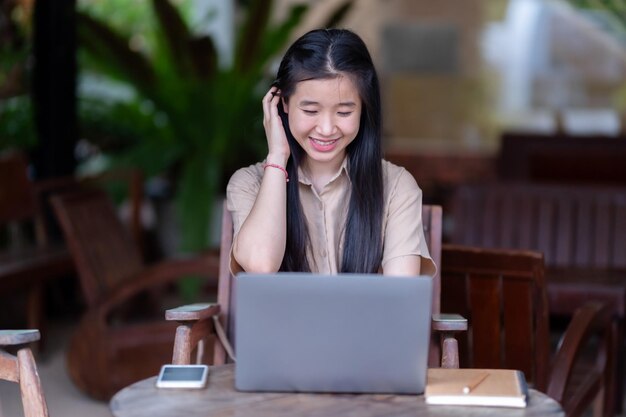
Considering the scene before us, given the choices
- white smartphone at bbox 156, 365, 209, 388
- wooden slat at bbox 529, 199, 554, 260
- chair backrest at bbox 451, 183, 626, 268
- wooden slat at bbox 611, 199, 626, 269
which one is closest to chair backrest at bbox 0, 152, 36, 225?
chair backrest at bbox 451, 183, 626, 268

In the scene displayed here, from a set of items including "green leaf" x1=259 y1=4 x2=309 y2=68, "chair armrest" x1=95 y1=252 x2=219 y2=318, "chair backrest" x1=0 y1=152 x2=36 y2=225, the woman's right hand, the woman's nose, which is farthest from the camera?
"green leaf" x1=259 y1=4 x2=309 y2=68

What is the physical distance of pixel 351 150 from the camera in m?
2.75

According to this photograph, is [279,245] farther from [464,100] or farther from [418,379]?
[464,100]

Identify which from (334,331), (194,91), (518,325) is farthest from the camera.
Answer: (194,91)

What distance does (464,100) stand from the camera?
1021 centimetres

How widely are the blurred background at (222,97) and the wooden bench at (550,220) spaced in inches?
7.0

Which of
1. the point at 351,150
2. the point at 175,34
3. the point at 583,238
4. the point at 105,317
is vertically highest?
the point at 175,34

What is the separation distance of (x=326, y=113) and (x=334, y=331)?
2.13 ft

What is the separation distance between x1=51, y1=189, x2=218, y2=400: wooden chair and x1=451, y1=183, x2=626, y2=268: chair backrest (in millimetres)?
1208

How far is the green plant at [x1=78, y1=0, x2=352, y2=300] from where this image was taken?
6234 mm

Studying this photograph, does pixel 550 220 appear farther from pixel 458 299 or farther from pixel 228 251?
pixel 228 251

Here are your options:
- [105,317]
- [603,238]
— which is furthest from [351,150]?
[603,238]

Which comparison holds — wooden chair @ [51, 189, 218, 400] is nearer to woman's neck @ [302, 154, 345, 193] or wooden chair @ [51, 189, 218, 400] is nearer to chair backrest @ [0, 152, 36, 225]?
chair backrest @ [0, 152, 36, 225]

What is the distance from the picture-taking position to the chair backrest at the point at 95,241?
4.45 meters
